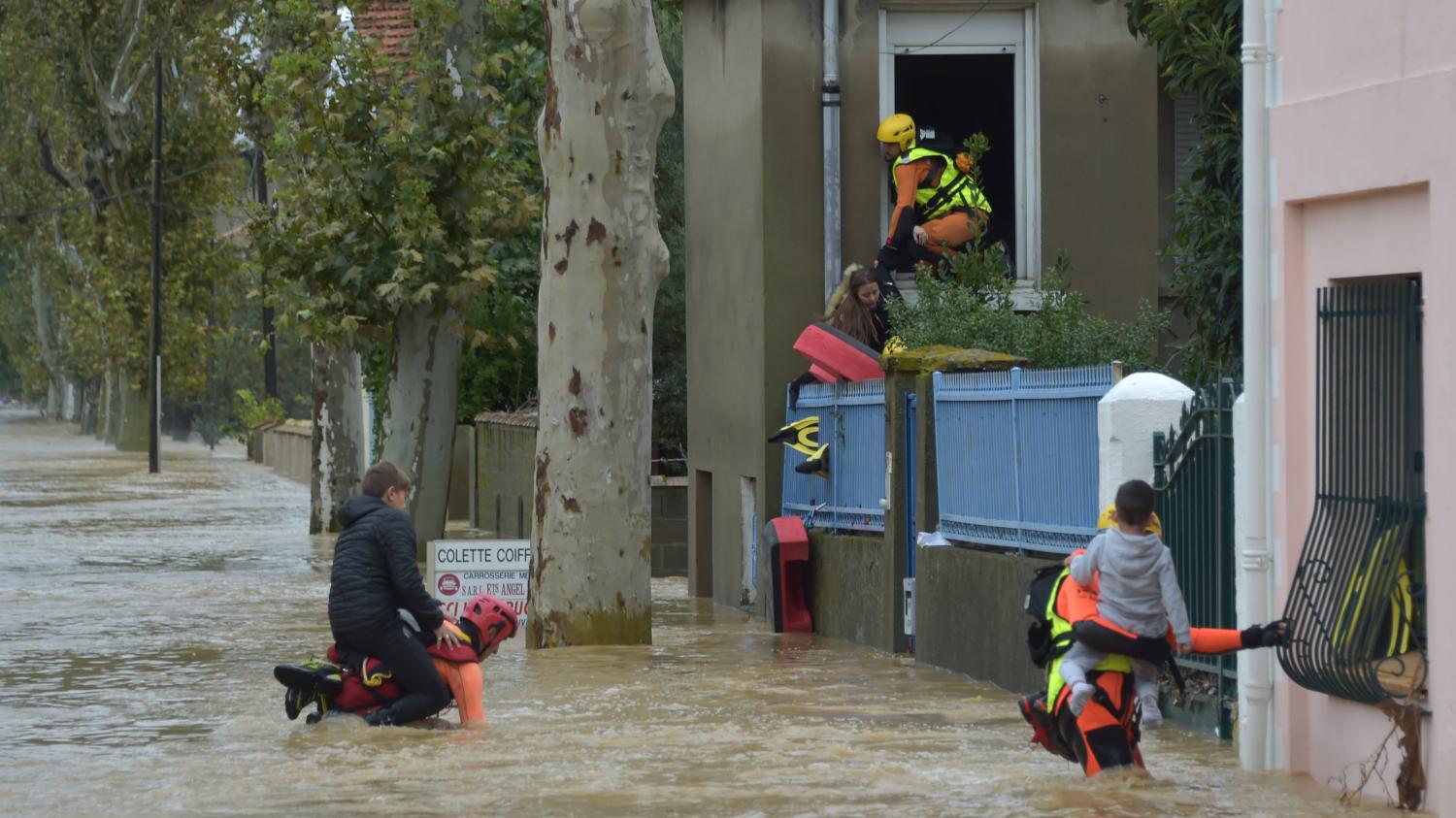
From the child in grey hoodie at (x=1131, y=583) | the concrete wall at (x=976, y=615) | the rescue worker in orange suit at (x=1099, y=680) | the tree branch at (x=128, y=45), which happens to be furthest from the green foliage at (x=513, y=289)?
the tree branch at (x=128, y=45)

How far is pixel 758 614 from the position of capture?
1942 centimetres

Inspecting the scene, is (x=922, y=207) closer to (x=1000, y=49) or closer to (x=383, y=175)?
(x=1000, y=49)

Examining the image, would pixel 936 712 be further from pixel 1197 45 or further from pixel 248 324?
pixel 248 324

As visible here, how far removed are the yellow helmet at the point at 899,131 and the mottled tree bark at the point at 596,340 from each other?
261 cm

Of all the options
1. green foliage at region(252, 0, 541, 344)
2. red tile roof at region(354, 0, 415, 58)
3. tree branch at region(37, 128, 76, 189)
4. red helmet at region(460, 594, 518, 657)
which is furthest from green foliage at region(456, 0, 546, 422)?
tree branch at region(37, 128, 76, 189)

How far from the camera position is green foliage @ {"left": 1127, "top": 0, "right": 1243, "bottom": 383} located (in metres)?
14.3

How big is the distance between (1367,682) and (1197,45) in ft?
19.1

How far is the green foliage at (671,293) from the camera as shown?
29.7m

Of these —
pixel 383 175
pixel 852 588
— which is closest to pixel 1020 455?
pixel 852 588

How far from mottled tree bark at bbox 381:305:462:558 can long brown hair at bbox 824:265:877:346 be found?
983 cm

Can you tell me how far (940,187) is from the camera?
1880 cm

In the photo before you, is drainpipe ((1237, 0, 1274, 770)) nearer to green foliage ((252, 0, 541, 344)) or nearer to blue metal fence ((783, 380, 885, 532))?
blue metal fence ((783, 380, 885, 532))

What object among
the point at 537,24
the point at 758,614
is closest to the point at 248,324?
the point at 537,24

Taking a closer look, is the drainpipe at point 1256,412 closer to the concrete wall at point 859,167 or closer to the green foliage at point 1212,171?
the green foliage at point 1212,171
